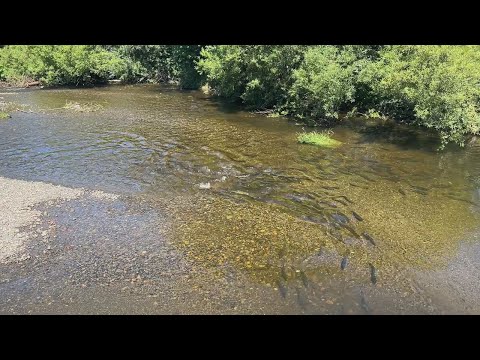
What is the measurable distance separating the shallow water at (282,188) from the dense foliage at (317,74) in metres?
2.03

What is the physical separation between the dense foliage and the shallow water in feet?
6.66

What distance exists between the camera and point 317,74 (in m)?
26.2

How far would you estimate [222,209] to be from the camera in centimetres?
1488

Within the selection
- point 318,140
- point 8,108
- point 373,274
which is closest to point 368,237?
point 373,274

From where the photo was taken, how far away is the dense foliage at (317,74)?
768 inches

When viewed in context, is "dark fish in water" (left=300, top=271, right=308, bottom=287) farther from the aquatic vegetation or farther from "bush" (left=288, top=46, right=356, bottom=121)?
the aquatic vegetation

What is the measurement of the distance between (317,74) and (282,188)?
40.3ft

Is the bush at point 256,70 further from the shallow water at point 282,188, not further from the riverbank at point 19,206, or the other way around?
the riverbank at point 19,206

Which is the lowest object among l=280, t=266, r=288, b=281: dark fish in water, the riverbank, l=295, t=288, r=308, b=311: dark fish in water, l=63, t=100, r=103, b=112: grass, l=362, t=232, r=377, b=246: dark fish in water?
l=63, t=100, r=103, b=112: grass

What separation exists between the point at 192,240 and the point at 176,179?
586cm

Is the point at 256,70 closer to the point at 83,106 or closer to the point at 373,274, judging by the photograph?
the point at 83,106

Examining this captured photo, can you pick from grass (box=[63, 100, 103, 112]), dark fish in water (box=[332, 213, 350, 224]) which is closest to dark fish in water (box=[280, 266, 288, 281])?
dark fish in water (box=[332, 213, 350, 224])

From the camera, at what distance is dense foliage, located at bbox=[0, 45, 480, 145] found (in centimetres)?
1950

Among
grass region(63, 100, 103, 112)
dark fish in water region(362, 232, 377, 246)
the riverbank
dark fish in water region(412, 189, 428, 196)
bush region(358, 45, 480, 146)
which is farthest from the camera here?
grass region(63, 100, 103, 112)
